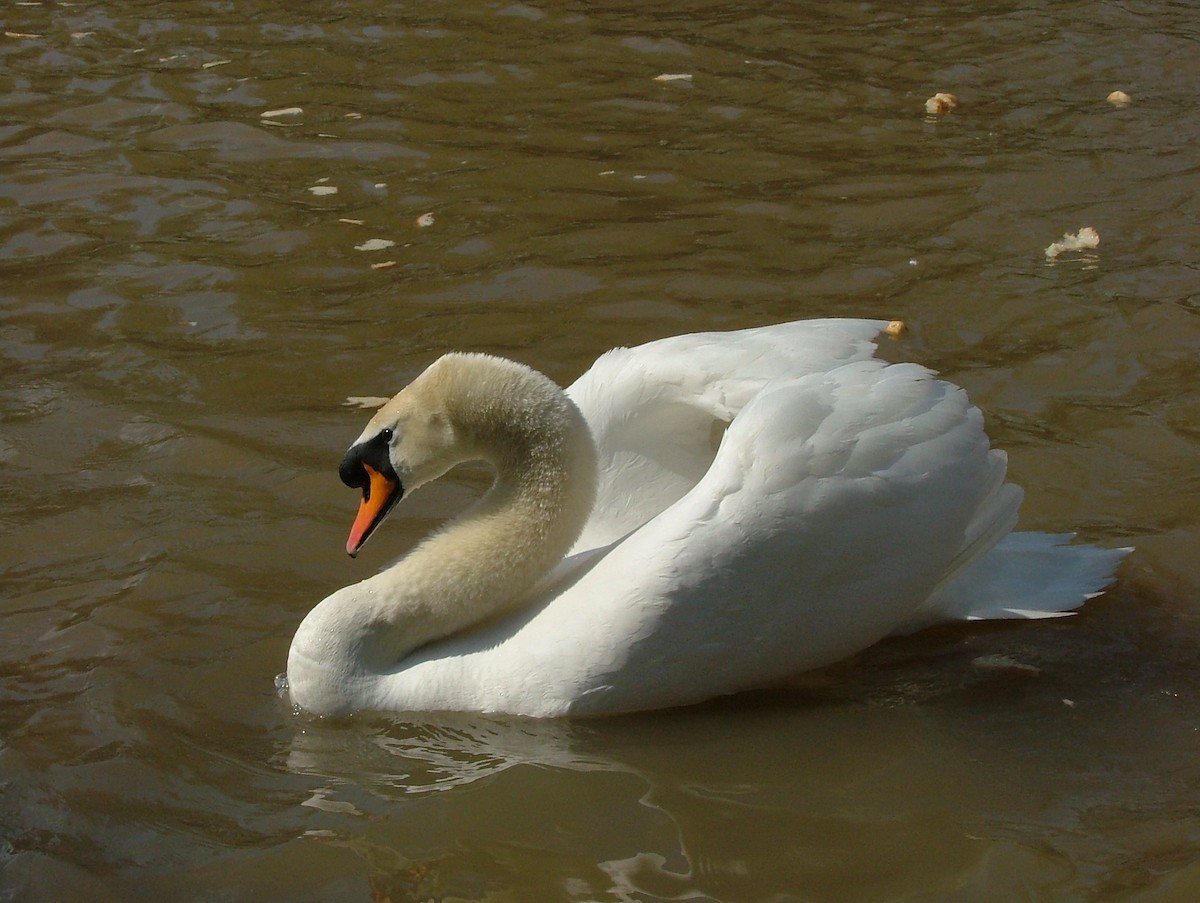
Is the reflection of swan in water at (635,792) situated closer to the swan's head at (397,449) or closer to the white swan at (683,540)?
the white swan at (683,540)

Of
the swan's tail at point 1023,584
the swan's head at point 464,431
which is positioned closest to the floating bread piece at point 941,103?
the swan's tail at point 1023,584

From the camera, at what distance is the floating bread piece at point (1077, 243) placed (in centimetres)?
682

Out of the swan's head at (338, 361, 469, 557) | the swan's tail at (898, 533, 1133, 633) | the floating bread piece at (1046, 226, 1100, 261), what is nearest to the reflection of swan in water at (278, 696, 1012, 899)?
the swan's tail at (898, 533, 1133, 633)

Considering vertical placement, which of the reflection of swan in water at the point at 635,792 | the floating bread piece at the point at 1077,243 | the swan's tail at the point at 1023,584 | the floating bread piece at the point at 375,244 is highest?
the floating bread piece at the point at 1077,243

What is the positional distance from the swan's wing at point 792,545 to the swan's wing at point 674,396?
0.76ft

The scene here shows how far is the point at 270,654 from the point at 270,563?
0.53 metres

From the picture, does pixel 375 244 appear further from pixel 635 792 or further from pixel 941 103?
pixel 635 792

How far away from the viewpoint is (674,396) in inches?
178

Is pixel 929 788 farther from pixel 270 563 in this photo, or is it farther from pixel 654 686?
pixel 270 563

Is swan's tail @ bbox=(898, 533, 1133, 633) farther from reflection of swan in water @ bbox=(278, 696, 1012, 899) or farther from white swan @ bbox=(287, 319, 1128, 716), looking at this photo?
reflection of swan in water @ bbox=(278, 696, 1012, 899)

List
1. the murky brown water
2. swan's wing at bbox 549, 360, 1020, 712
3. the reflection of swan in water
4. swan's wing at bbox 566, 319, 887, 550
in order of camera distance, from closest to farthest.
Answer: the reflection of swan in water, the murky brown water, swan's wing at bbox 549, 360, 1020, 712, swan's wing at bbox 566, 319, 887, 550

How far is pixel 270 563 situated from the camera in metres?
4.91

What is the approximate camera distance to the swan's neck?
4.17 m

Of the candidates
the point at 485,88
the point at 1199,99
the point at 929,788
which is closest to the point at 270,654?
the point at 929,788
